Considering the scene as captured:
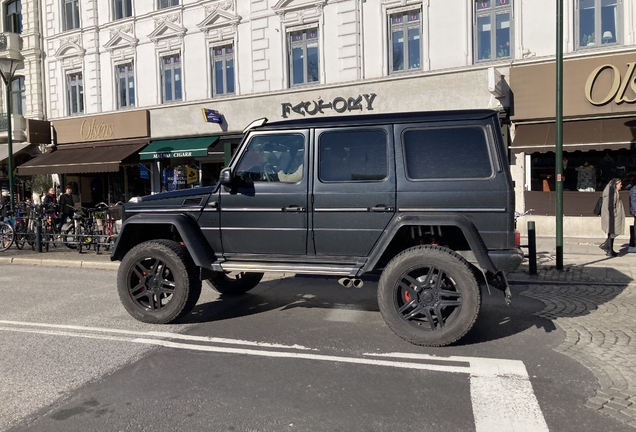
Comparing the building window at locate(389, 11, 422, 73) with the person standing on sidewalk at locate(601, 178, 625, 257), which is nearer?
the person standing on sidewalk at locate(601, 178, 625, 257)

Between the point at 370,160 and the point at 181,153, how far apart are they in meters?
13.8

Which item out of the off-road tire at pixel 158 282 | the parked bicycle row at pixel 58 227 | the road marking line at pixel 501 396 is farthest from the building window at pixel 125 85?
the road marking line at pixel 501 396

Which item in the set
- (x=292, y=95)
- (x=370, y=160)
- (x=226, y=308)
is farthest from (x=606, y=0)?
(x=226, y=308)

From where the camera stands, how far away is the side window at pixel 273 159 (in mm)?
5152

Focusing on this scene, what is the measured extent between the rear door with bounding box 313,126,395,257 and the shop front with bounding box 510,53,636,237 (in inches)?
358

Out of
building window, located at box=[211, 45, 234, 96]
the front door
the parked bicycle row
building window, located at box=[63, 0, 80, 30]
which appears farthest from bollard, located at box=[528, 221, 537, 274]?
building window, located at box=[63, 0, 80, 30]

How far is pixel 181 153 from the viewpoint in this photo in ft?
57.5

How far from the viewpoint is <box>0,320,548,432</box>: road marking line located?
3213mm

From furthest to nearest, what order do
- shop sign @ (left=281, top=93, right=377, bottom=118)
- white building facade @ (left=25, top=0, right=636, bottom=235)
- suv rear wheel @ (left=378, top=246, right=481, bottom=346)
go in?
1. shop sign @ (left=281, top=93, right=377, bottom=118)
2. white building facade @ (left=25, top=0, right=636, bottom=235)
3. suv rear wheel @ (left=378, top=246, right=481, bottom=346)

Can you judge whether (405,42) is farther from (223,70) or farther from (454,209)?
(454,209)

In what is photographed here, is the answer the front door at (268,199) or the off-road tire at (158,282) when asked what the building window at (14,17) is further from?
the front door at (268,199)

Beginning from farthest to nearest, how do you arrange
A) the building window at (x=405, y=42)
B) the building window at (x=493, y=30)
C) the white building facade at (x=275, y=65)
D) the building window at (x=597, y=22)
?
the building window at (x=405, y=42)
the building window at (x=493, y=30)
the white building facade at (x=275, y=65)
the building window at (x=597, y=22)

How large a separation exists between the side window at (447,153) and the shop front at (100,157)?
15495 mm

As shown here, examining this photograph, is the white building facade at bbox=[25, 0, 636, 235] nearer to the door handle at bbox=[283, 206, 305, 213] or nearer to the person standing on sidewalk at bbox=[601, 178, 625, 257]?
the person standing on sidewalk at bbox=[601, 178, 625, 257]
